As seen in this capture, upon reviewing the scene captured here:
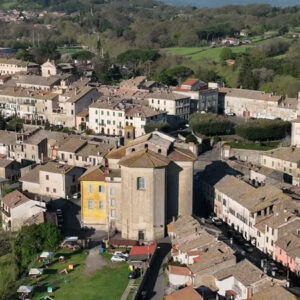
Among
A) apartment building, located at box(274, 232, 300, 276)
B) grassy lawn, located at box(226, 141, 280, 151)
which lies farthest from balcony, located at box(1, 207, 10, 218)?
grassy lawn, located at box(226, 141, 280, 151)

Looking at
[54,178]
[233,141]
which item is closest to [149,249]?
[54,178]

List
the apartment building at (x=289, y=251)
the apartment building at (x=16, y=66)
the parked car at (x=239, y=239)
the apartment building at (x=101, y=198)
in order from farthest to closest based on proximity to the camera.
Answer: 1. the apartment building at (x=16, y=66)
2. the apartment building at (x=101, y=198)
3. the parked car at (x=239, y=239)
4. the apartment building at (x=289, y=251)

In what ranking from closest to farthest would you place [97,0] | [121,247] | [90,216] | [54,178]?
[121,247] < [90,216] < [54,178] < [97,0]

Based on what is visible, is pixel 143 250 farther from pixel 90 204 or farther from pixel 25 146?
pixel 25 146

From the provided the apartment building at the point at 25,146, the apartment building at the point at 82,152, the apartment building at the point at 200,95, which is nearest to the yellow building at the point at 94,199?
the apartment building at the point at 82,152

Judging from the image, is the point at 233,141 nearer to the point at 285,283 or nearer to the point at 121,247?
the point at 121,247

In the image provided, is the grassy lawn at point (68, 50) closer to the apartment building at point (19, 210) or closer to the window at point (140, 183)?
the apartment building at point (19, 210)

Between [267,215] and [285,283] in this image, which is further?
[267,215]

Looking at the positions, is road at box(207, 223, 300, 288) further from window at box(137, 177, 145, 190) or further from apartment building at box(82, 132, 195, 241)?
window at box(137, 177, 145, 190)

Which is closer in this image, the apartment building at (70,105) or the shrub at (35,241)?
the shrub at (35,241)
